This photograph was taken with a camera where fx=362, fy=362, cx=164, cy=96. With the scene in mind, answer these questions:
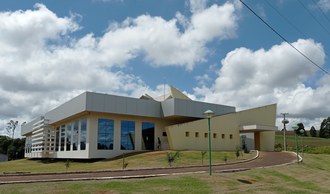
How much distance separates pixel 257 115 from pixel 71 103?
24141mm

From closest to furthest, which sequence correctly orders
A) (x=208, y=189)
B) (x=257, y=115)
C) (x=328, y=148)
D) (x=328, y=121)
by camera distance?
1. (x=208, y=189)
2. (x=257, y=115)
3. (x=328, y=148)
4. (x=328, y=121)

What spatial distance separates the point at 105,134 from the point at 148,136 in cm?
589

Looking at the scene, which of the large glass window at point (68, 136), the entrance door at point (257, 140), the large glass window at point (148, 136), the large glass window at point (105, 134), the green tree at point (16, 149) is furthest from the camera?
the green tree at point (16, 149)

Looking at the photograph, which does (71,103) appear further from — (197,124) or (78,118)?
(197,124)

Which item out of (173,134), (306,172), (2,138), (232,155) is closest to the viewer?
(306,172)

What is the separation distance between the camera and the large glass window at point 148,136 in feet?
144

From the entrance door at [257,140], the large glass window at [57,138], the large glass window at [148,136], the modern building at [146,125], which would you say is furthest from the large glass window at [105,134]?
the entrance door at [257,140]

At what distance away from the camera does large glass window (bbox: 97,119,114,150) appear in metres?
40.3

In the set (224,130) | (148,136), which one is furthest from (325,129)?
(148,136)

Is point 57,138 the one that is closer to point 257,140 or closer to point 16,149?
point 257,140

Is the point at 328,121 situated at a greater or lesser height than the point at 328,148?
greater

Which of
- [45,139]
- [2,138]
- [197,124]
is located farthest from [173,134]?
[2,138]

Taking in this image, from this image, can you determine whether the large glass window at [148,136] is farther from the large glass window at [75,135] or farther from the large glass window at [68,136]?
the large glass window at [68,136]

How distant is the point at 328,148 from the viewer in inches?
2046
